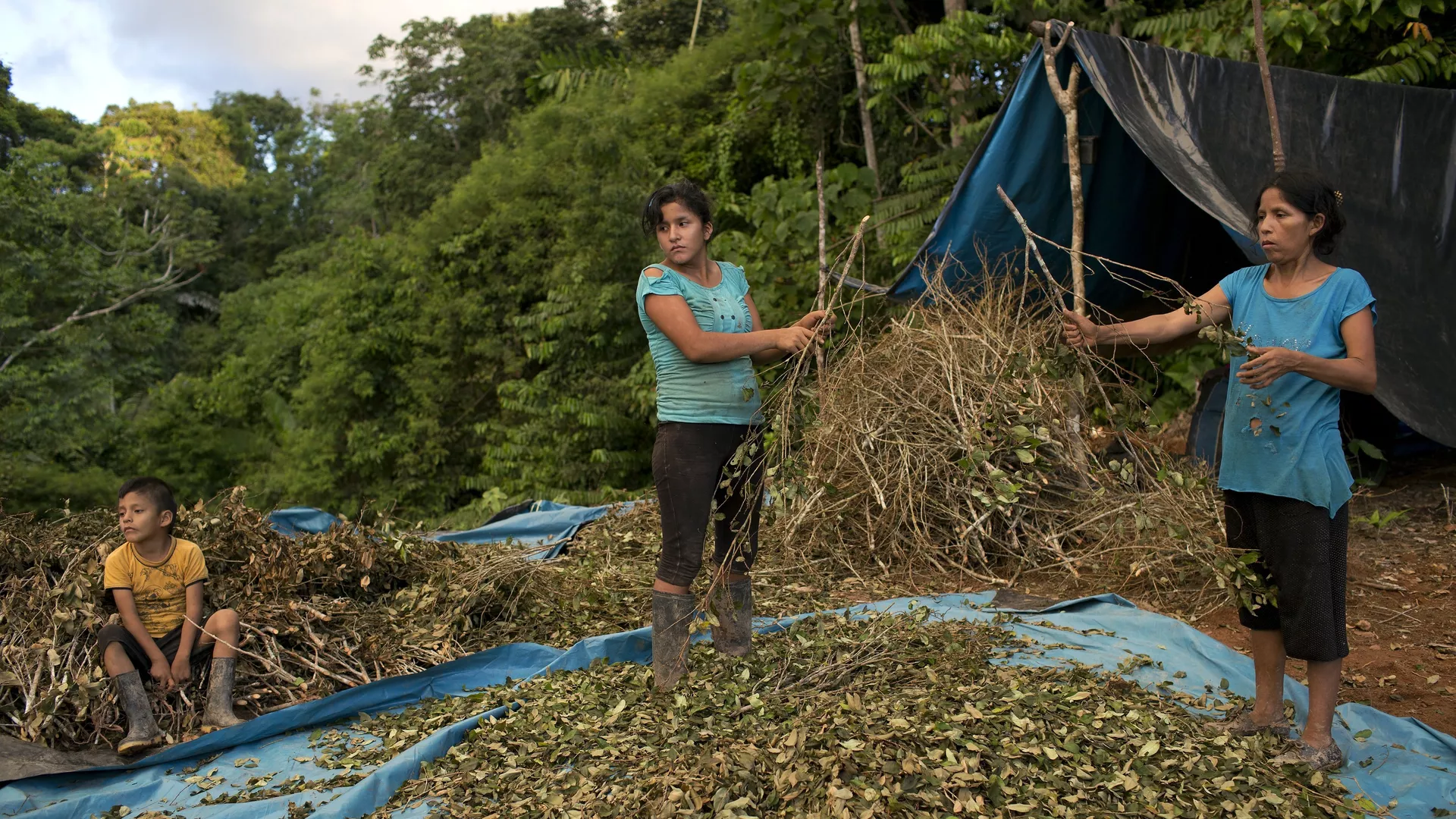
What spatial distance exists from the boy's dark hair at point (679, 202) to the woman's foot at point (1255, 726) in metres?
1.83

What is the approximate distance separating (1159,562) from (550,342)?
652 cm

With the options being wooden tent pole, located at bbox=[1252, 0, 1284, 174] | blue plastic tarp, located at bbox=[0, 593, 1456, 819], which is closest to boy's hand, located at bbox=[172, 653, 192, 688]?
blue plastic tarp, located at bbox=[0, 593, 1456, 819]

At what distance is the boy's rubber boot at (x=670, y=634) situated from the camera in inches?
110

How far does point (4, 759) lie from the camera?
266 centimetres

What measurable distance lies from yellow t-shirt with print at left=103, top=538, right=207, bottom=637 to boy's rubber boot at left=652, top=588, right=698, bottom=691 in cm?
150

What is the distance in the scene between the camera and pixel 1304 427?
90.5 inches

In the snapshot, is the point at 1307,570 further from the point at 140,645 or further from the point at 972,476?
the point at 140,645

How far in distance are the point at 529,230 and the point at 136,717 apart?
7846 millimetres

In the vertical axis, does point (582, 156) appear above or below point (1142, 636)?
above

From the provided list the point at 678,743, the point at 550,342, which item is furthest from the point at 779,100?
the point at 678,743

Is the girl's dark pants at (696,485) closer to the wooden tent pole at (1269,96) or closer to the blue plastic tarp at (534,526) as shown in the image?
the blue plastic tarp at (534,526)

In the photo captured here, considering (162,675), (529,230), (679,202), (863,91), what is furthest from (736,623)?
(529,230)

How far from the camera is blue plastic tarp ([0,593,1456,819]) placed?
7.91 ft

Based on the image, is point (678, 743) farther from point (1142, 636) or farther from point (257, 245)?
point (257, 245)
